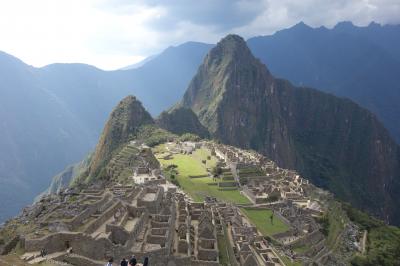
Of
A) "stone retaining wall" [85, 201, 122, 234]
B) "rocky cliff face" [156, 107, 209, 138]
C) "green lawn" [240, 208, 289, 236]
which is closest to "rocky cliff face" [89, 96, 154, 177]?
"rocky cliff face" [156, 107, 209, 138]

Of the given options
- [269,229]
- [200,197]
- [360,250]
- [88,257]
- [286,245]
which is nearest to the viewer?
[88,257]

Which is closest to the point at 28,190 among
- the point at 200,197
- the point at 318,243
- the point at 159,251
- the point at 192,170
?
the point at 192,170

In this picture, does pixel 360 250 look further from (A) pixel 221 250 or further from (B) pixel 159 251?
(B) pixel 159 251

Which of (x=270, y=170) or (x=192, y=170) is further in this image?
(x=270, y=170)

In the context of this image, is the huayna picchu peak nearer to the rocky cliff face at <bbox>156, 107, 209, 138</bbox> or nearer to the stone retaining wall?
the stone retaining wall

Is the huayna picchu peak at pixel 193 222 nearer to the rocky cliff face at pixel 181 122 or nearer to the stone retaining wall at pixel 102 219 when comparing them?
the stone retaining wall at pixel 102 219

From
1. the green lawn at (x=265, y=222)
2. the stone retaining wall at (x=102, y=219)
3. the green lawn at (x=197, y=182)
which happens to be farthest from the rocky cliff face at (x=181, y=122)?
the stone retaining wall at (x=102, y=219)

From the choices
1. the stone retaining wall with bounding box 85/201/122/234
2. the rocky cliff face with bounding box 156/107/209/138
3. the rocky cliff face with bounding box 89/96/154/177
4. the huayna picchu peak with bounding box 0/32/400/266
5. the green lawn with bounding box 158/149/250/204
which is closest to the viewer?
the huayna picchu peak with bounding box 0/32/400/266
